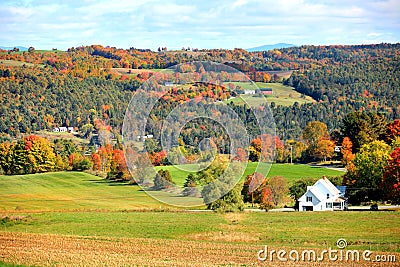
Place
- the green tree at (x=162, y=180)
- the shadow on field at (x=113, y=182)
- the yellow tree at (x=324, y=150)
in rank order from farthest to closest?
1. the yellow tree at (x=324, y=150)
2. the shadow on field at (x=113, y=182)
3. the green tree at (x=162, y=180)

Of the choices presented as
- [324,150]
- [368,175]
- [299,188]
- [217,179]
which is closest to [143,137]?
[217,179]

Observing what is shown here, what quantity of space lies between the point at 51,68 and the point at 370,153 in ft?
354

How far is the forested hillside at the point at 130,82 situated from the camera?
405 feet

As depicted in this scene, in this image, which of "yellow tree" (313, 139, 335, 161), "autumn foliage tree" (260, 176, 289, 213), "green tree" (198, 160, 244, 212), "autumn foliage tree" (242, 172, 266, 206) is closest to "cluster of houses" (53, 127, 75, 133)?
"yellow tree" (313, 139, 335, 161)

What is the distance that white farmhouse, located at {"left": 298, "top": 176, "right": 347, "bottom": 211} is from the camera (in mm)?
51969

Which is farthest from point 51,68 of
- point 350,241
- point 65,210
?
point 350,241

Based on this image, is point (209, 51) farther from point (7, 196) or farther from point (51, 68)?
point (7, 196)

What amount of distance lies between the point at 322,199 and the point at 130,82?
8690cm

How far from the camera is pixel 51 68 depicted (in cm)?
14988

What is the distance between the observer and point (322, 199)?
173ft

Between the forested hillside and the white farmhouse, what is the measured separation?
52.5 m

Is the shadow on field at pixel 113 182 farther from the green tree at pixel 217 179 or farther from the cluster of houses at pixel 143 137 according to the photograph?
the green tree at pixel 217 179

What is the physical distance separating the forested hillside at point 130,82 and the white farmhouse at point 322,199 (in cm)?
5254

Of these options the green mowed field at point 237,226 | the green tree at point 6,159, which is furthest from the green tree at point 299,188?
the green tree at point 6,159
